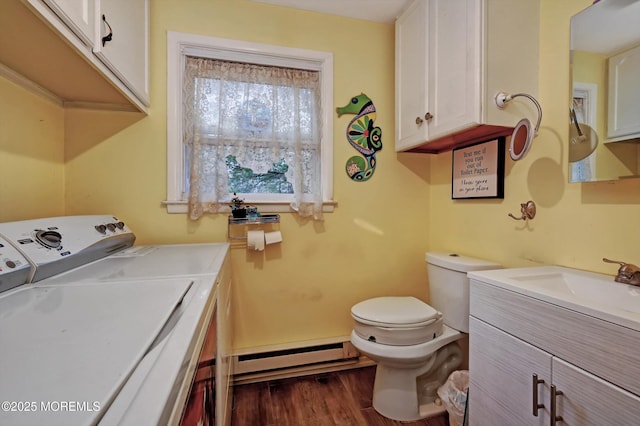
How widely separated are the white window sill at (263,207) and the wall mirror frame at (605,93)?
3.98 ft

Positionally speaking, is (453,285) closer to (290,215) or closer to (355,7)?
(290,215)

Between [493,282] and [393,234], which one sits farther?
[393,234]

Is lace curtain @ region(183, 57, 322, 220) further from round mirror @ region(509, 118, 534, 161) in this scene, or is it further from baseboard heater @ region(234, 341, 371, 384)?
round mirror @ region(509, 118, 534, 161)

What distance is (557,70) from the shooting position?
1.16 metres

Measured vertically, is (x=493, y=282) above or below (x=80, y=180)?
below

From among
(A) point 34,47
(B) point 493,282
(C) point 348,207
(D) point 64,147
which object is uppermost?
(A) point 34,47

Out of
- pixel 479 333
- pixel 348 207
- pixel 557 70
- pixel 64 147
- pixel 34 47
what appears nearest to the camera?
pixel 34 47

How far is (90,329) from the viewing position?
465 millimetres

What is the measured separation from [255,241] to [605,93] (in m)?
1.69

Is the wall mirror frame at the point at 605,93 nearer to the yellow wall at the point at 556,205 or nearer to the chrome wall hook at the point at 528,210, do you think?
the yellow wall at the point at 556,205

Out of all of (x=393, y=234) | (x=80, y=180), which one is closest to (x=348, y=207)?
(x=393, y=234)

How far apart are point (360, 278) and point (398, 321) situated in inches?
21.9

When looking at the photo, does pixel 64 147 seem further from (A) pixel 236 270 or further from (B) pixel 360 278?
Result: (B) pixel 360 278

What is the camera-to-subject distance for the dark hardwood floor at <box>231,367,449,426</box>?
53.6 inches
